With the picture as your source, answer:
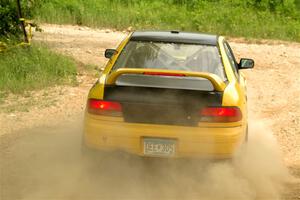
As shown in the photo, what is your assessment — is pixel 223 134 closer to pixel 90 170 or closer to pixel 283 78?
pixel 90 170

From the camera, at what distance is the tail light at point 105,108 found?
198 inches

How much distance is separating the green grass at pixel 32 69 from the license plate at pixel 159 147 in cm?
501

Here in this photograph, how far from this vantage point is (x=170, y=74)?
5184 millimetres

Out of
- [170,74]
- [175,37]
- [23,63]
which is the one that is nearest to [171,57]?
[175,37]

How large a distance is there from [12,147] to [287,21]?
16.6m

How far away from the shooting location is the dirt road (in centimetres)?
516

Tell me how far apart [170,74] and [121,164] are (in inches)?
39.2

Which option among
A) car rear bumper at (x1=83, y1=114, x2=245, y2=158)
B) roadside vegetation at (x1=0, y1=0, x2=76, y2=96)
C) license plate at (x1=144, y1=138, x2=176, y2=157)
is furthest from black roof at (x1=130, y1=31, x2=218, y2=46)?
roadside vegetation at (x1=0, y1=0, x2=76, y2=96)

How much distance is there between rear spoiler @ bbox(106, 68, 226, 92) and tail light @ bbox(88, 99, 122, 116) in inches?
8.0

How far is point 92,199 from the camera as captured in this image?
4992 mm

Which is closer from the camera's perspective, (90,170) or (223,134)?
(223,134)

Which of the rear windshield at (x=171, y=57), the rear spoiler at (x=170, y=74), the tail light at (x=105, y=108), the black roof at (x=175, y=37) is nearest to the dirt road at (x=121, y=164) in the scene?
the tail light at (x=105, y=108)

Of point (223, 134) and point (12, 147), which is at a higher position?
point (223, 134)

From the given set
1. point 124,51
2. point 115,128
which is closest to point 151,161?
point 115,128
